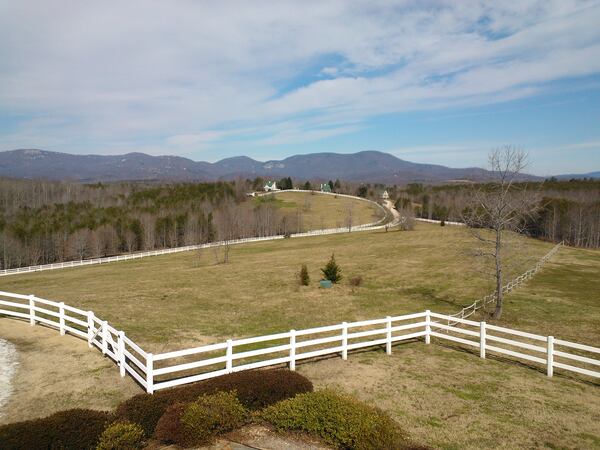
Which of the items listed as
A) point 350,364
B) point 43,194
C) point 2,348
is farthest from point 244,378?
point 43,194

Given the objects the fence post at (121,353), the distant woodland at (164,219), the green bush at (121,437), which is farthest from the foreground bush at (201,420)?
the distant woodland at (164,219)

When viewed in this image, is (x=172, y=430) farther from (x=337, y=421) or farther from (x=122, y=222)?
(x=122, y=222)

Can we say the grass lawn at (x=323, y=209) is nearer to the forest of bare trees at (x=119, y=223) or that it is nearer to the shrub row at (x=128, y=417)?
the forest of bare trees at (x=119, y=223)

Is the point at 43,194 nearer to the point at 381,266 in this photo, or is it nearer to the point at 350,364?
the point at 381,266

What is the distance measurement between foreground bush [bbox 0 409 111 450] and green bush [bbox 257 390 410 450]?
359 cm

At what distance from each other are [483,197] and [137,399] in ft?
65.0

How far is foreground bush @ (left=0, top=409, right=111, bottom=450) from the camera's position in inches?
303

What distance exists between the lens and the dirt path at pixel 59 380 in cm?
1104

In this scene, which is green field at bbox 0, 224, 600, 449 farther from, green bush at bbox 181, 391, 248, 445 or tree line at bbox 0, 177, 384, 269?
tree line at bbox 0, 177, 384, 269

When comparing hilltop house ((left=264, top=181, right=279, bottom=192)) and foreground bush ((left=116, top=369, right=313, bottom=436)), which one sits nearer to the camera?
foreground bush ((left=116, top=369, right=313, bottom=436))

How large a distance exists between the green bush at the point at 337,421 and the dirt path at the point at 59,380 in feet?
16.4

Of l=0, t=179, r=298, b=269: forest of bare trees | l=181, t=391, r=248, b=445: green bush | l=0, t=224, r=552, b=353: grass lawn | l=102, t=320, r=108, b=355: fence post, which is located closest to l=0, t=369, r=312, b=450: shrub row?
l=181, t=391, r=248, b=445: green bush

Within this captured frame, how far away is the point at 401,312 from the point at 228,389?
53.2 feet

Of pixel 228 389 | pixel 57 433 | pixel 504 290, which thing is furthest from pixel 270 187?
pixel 57 433
